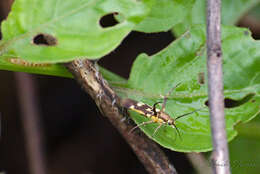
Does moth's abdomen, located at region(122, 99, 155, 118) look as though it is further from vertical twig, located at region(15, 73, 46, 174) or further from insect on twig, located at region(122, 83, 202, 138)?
vertical twig, located at region(15, 73, 46, 174)

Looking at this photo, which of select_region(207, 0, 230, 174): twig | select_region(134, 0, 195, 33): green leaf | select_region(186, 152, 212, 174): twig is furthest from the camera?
select_region(186, 152, 212, 174): twig

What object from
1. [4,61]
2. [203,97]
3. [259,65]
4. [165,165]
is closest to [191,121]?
[203,97]

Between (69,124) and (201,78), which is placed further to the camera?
(69,124)

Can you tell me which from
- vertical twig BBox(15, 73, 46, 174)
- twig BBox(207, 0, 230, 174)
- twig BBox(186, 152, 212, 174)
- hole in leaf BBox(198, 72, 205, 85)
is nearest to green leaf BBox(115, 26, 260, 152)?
hole in leaf BBox(198, 72, 205, 85)

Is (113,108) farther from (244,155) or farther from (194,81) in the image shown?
(244,155)

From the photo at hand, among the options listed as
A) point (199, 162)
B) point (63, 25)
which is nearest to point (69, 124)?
point (199, 162)

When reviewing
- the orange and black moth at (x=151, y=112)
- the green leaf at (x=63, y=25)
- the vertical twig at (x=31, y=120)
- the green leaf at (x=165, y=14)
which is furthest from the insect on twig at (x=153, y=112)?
the vertical twig at (x=31, y=120)

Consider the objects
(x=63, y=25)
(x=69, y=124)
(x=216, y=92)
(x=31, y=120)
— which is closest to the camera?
(x=216, y=92)
